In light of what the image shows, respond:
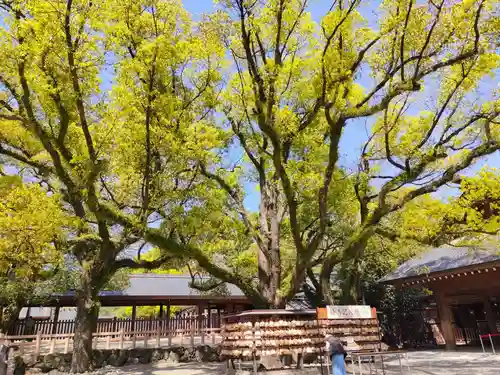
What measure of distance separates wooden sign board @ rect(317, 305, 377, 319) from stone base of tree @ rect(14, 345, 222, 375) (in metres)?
5.84

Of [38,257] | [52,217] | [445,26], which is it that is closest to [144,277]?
[38,257]

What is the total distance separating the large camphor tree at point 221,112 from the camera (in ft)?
25.7

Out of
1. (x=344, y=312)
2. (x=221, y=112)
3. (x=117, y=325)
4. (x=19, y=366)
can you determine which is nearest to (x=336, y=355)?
(x=344, y=312)

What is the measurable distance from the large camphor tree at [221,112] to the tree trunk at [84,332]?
0.15 feet

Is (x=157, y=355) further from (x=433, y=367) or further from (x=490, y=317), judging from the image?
(x=490, y=317)

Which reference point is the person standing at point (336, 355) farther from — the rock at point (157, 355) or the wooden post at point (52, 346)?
the wooden post at point (52, 346)

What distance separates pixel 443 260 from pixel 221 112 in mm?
10236

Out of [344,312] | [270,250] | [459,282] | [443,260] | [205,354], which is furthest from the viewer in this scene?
[205,354]

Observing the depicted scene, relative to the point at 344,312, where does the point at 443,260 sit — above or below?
above

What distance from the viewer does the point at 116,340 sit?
16016 mm

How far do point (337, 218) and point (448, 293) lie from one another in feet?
18.4

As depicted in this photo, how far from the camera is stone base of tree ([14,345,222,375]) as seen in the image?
526 inches

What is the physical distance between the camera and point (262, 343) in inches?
332

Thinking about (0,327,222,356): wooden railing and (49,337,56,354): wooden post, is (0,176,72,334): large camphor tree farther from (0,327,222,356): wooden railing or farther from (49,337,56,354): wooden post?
(49,337,56,354): wooden post
